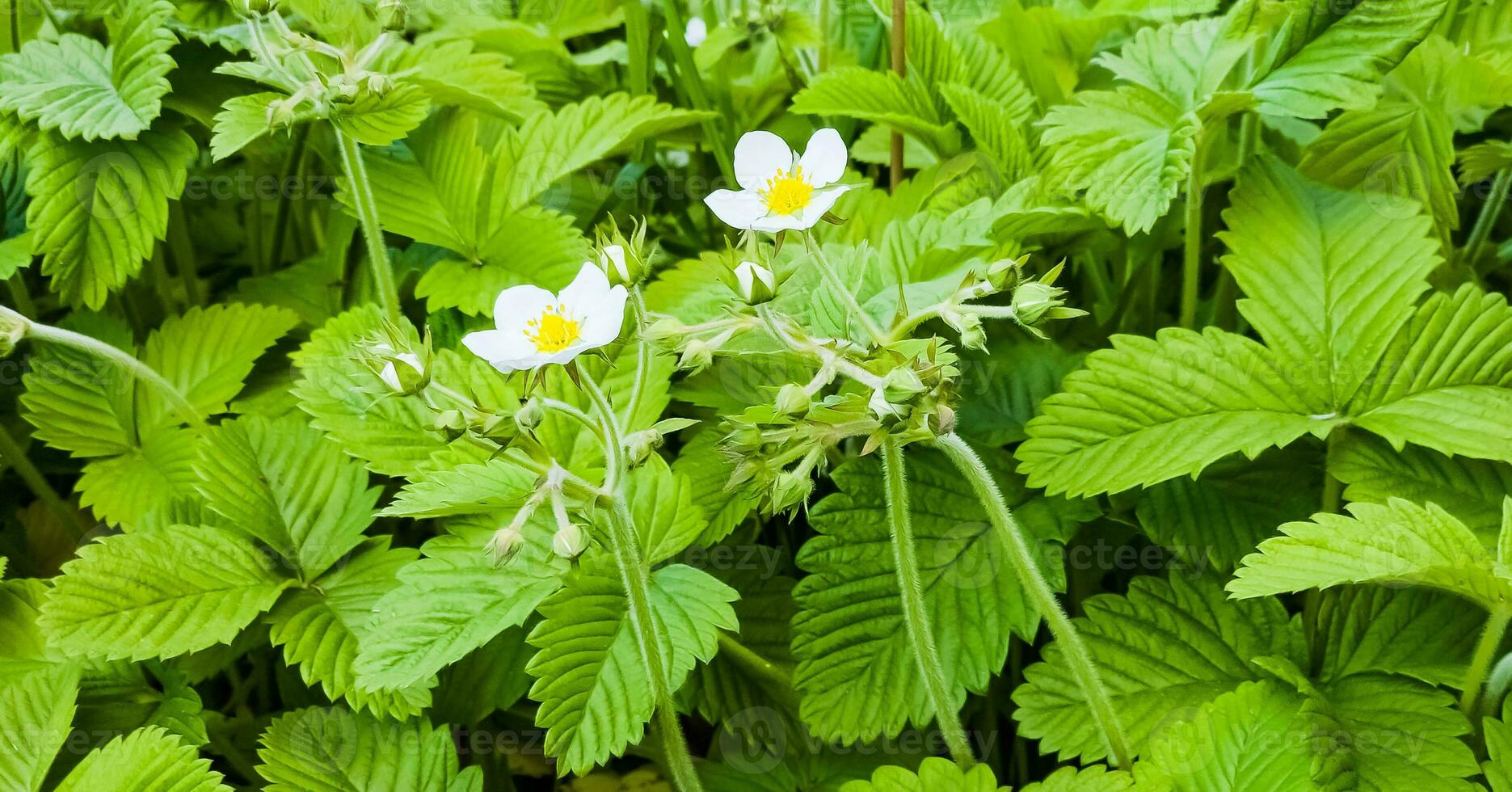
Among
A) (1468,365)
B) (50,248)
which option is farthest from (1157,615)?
(50,248)

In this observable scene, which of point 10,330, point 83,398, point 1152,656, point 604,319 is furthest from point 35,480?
point 1152,656

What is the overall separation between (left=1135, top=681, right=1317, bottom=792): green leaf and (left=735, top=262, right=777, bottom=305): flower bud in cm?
53

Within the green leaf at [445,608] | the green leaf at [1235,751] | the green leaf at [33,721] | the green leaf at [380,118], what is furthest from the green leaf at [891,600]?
the green leaf at [33,721]

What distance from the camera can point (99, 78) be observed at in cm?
142

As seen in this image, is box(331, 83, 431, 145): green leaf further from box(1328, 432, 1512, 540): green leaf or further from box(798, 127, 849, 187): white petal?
box(1328, 432, 1512, 540): green leaf

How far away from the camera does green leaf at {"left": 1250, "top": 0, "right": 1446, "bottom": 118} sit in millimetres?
1199

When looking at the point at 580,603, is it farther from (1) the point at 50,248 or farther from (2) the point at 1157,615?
(1) the point at 50,248

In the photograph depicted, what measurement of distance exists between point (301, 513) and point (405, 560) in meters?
0.15

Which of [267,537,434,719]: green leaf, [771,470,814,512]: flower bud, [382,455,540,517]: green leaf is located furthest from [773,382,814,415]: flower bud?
[267,537,434,719]: green leaf

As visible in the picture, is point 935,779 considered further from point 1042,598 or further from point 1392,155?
point 1392,155

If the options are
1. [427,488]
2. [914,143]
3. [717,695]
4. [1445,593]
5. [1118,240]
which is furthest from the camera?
[914,143]

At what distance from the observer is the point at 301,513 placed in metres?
1.24

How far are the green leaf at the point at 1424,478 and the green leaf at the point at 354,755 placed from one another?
3.14 ft

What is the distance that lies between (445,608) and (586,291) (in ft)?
1.11
